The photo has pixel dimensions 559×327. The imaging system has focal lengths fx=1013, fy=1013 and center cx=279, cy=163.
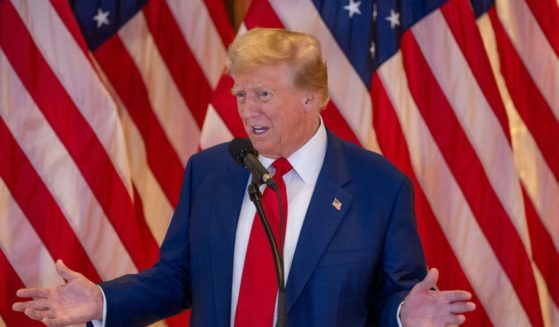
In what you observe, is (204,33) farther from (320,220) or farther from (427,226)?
(320,220)

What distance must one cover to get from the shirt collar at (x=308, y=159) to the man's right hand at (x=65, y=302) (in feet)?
1.84

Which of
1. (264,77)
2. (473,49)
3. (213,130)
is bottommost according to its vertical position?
(473,49)

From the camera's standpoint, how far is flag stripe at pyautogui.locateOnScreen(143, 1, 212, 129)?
149 inches

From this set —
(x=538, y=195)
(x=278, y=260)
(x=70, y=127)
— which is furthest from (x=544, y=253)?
(x=278, y=260)

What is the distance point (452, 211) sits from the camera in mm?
3600

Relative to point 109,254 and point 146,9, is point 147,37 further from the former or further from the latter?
point 109,254

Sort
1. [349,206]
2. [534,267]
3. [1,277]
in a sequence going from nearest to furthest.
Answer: [349,206], [1,277], [534,267]

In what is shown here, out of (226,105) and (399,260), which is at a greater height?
(226,105)

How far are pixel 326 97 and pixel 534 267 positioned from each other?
4.46ft

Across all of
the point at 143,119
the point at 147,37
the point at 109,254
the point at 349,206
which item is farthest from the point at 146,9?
the point at 349,206

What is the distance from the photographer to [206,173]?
109 inches

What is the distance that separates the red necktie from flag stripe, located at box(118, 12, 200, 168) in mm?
1251

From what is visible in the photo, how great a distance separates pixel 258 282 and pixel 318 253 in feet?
0.55

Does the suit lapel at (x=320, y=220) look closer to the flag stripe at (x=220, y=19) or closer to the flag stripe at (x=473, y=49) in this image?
the flag stripe at (x=473, y=49)
